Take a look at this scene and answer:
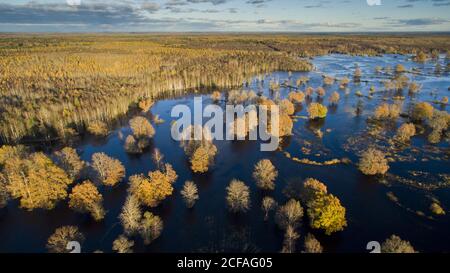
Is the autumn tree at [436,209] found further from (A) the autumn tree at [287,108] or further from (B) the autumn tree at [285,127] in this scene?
(A) the autumn tree at [287,108]

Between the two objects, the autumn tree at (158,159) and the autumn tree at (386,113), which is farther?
the autumn tree at (386,113)

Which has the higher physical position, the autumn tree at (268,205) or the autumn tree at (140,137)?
the autumn tree at (140,137)

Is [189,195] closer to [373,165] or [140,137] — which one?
[140,137]

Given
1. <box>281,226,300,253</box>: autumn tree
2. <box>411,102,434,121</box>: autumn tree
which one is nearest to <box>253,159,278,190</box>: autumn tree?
<box>281,226,300,253</box>: autumn tree

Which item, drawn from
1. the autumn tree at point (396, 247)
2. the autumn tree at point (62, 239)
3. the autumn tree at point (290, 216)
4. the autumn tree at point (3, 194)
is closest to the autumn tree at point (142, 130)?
the autumn tree at point (3, 194)

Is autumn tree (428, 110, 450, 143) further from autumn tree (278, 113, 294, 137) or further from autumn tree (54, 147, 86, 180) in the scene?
autumn tree (54, 147, 86, 180)

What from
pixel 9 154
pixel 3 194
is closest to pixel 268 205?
pixel 3 194
